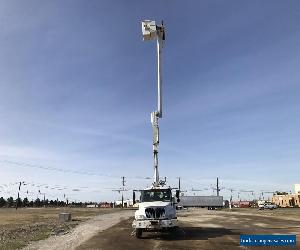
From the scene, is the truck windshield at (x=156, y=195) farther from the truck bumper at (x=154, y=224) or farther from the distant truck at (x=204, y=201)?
the distant truck at (x=204, y=201)

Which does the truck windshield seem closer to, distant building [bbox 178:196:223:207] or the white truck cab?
the white truck cab

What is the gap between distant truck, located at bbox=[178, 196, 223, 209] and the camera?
4751 inches

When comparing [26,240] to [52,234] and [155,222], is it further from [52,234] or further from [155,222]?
[155,222]

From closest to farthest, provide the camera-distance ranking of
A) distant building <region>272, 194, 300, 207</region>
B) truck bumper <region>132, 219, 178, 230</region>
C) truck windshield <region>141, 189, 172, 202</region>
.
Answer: truck bumper <region>132, 219, 178, 230</region>, truck windshield <region>141, 189, 172, 202</region>, distant building <region>272, 194, 300, 207</region>

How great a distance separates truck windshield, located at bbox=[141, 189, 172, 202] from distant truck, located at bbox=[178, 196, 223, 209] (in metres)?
92.9

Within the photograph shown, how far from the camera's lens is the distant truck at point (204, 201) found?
120688 millimetres

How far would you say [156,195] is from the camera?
1053 inches

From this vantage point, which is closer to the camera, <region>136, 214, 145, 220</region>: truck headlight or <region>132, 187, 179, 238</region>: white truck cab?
<region>132, 187, 179, 238</region>: white truck cab

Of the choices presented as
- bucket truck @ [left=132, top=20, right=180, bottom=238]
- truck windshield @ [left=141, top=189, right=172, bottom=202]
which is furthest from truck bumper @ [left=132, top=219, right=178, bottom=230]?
truck windshield @ [left=141, top=189, right=172, bottom=202]

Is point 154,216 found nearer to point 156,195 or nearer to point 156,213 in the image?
point 156,213

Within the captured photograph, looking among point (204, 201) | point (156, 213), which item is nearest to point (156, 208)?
point (156, 213)

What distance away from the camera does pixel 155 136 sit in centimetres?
3172

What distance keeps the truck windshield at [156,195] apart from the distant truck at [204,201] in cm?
9291

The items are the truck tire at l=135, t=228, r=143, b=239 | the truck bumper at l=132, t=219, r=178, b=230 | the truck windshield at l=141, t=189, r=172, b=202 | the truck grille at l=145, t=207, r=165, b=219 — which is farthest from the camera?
the truck windshield at l=141, t=189, r=172, b=202
